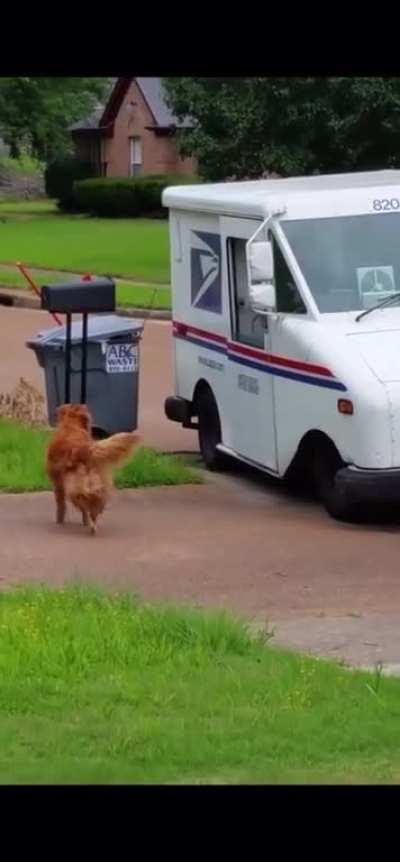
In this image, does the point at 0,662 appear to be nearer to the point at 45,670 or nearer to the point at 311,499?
the point at 45,670

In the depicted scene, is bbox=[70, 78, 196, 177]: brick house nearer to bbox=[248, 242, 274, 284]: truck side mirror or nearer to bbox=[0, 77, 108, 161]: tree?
bbox=[0, 77, 108, 161]: tree

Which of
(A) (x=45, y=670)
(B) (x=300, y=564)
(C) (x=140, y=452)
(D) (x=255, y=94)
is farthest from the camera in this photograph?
(D) (x=255, y=94)

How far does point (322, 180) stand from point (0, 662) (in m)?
7.90

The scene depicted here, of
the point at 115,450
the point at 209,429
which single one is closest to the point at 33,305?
the point at 209,429

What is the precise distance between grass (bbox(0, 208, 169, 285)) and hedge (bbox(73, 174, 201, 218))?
0.95m

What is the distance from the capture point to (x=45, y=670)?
750cm

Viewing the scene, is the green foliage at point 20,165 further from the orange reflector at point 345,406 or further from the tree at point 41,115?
the orange reflector at point 345,406

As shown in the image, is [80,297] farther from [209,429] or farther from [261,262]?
[261,262]

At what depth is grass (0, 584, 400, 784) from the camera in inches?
238

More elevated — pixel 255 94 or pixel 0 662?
pixel 255 94

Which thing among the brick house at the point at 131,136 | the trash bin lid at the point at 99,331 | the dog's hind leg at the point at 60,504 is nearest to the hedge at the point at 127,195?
the brick house at the point at 131,136
